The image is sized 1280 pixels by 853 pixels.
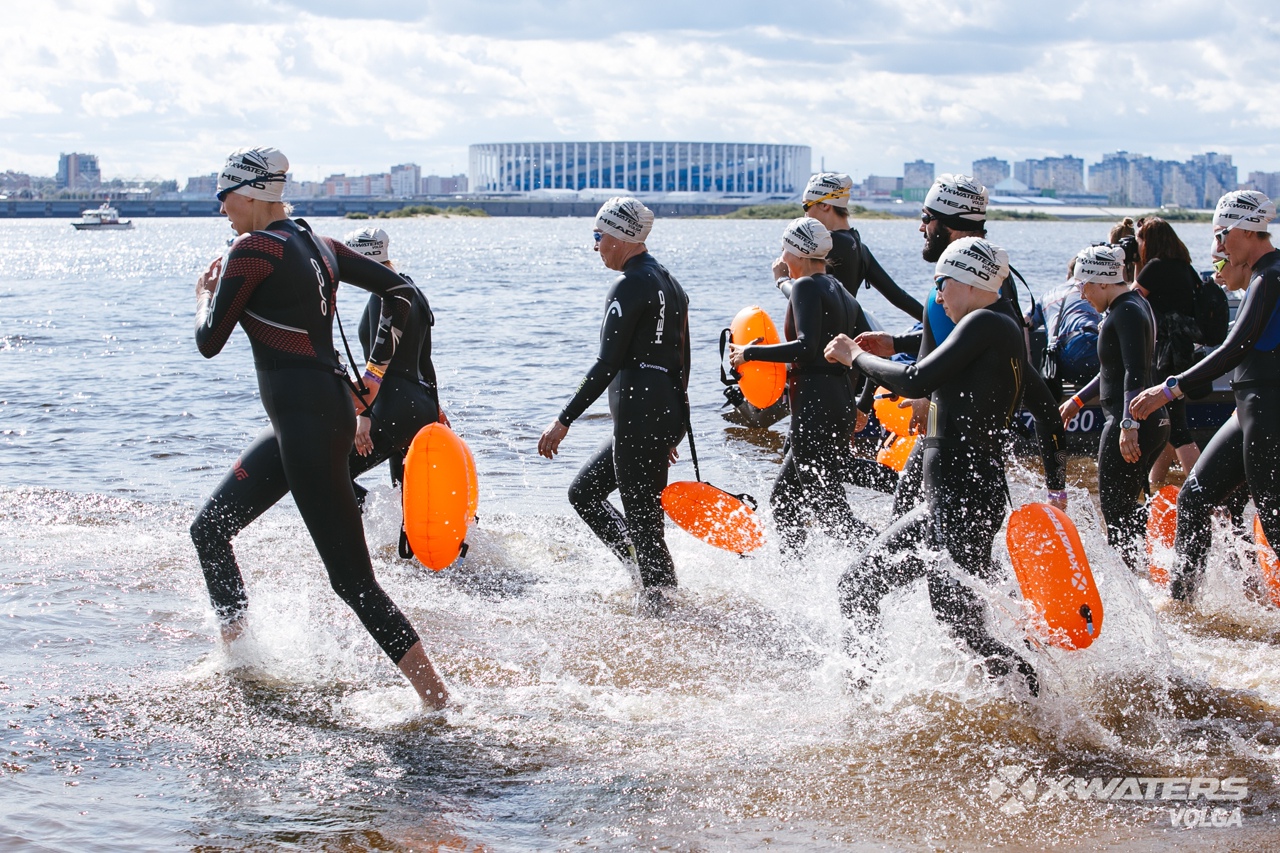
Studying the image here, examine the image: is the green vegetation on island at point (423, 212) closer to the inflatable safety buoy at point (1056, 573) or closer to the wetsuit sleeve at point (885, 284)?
the wetsuit sleeve at point (885, 284)

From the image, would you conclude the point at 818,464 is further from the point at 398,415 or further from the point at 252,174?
the point at 252,174

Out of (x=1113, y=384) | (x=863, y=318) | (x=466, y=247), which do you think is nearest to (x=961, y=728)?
(x=1113, y=384)

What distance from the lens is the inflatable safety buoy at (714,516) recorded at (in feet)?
22.5

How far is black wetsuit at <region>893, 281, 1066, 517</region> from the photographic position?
552 centimetres

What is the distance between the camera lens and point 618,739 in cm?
509

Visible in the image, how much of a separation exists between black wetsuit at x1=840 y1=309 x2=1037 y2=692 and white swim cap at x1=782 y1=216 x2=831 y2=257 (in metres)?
1.99

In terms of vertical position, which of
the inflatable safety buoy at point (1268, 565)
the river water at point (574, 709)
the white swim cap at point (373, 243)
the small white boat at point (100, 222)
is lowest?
the river water at point (574, 709)

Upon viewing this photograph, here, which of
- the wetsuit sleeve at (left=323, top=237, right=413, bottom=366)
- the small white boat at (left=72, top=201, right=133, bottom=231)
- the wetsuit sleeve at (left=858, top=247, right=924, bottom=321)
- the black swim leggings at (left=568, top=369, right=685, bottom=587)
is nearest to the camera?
the wetsuit sleeve at (left=323, top=237, right=413, bottom=366)

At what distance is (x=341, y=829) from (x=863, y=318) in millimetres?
4608

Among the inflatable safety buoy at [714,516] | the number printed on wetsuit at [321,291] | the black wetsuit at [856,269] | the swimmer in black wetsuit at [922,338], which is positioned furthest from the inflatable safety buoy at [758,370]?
the number printed on wetsuit at [321,291]

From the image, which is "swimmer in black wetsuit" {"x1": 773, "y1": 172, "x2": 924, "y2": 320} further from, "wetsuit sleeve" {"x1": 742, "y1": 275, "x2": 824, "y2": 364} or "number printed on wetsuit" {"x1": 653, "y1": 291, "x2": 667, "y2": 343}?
"number printed on wetsuit" {"x1": 653, "y1": 291, "x2": 667, "y2": 343}

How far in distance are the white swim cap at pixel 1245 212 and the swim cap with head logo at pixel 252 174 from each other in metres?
4.38

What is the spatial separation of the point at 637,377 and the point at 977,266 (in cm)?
212

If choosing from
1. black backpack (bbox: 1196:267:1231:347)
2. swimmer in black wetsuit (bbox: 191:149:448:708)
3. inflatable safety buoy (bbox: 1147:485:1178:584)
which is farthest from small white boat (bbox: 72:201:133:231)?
inflatable safety buoy (bbox: 1147:485:1178:584)
